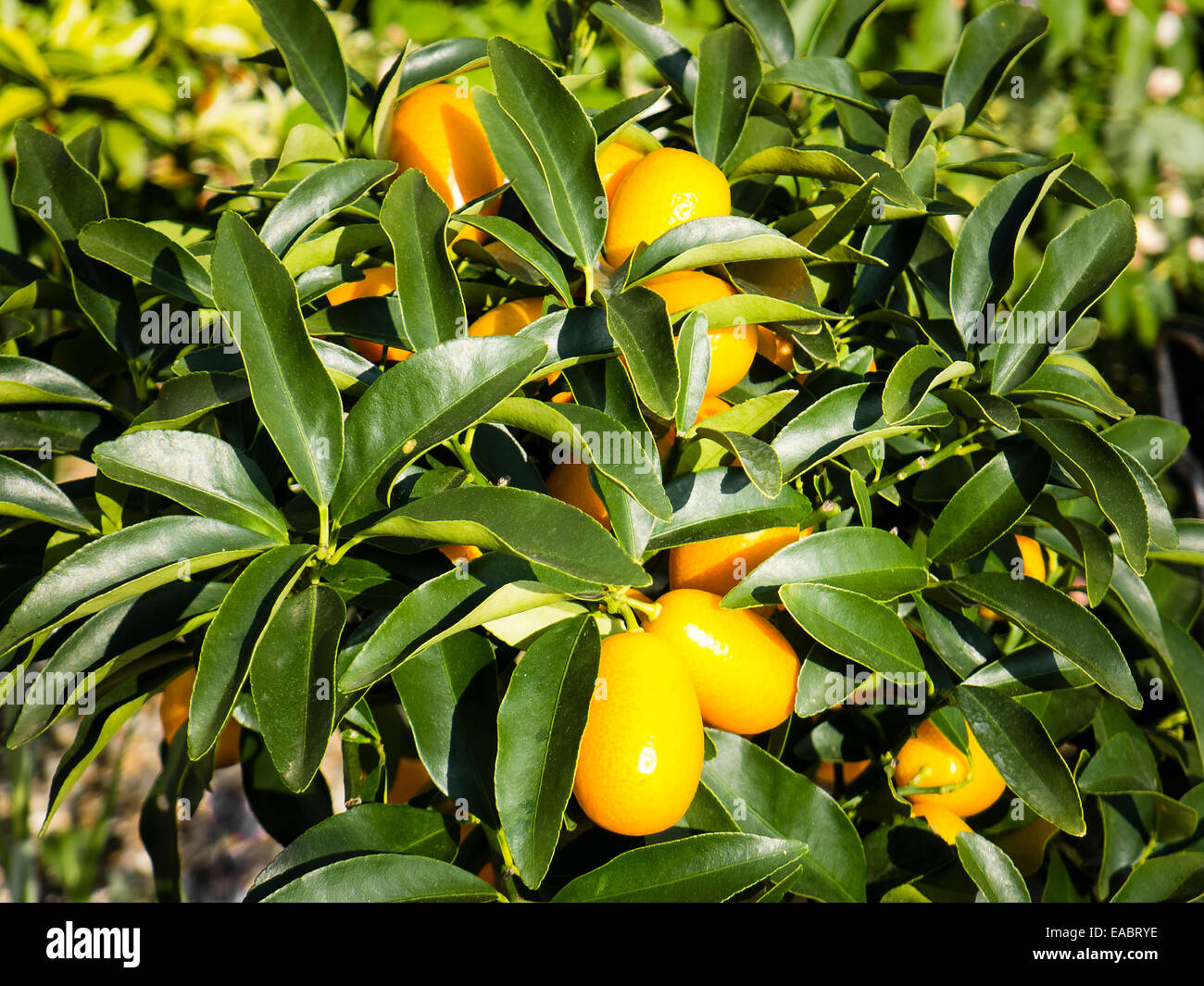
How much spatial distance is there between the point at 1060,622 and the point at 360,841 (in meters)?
0.38

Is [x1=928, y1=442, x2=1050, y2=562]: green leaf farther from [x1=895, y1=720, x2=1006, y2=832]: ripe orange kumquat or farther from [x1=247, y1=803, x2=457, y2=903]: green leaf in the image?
[x1=247, y1=803, x2=457, y2=903]: green leaf

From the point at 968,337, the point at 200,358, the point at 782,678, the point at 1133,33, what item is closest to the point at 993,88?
the point at 968,337

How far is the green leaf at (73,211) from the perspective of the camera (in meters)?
0.56

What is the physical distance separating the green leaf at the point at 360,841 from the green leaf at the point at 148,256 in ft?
0.94

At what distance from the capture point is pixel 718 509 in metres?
0.48

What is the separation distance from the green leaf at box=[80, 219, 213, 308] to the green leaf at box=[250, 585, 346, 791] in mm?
194

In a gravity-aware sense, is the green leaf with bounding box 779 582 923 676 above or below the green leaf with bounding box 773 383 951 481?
Result: below

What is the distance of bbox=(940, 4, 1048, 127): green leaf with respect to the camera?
64 centimetres

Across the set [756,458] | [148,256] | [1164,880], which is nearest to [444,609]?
[756,458]

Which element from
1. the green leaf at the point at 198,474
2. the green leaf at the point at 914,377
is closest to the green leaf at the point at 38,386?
the green leaf at the point at 198,474

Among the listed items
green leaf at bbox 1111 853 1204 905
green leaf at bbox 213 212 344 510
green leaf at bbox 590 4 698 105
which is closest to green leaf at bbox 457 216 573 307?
green leaf at bbox 213 212 344 510

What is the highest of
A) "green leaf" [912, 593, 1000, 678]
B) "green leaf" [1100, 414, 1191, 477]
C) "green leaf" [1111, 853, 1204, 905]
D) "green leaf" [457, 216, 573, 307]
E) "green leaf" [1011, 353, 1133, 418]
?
"green leaf" [457, 216, 573, 307]
